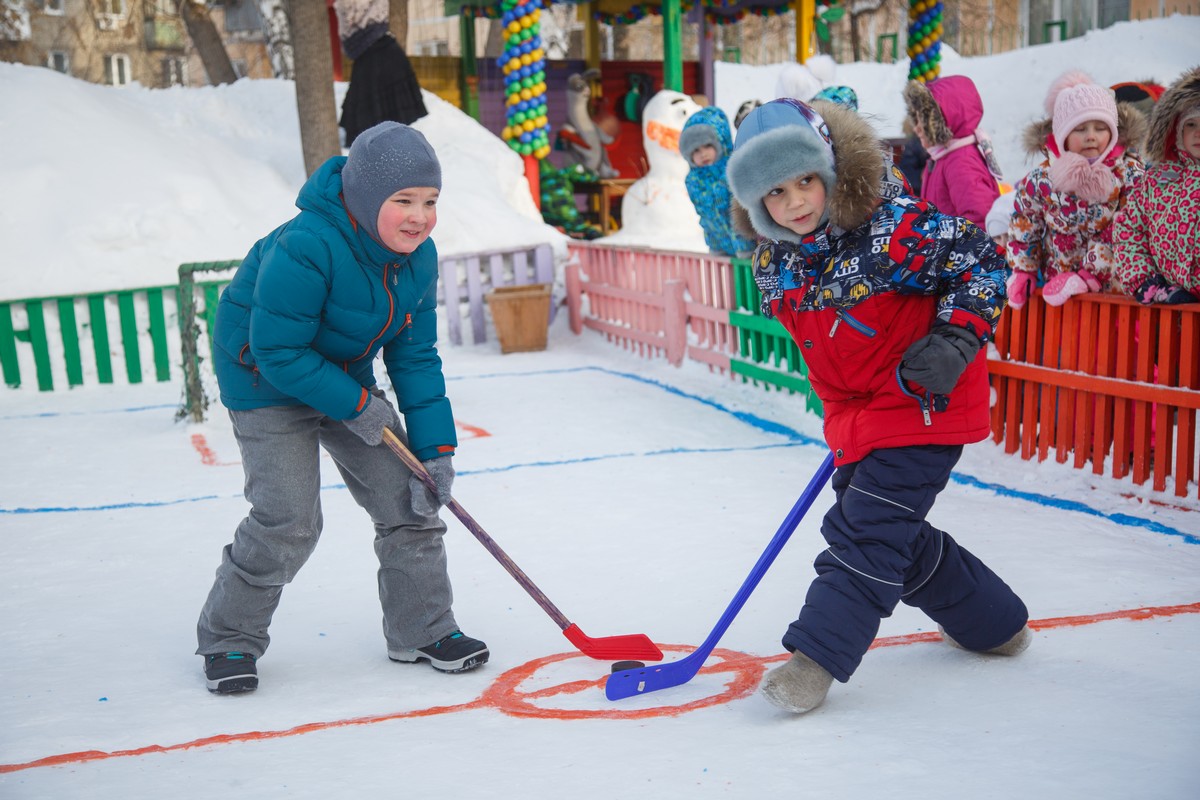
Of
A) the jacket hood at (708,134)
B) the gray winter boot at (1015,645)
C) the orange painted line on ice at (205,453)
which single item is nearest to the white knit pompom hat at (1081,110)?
the gray winter boot at (1015,645)

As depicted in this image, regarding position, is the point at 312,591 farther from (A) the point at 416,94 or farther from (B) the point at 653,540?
(A) the point at 416,94

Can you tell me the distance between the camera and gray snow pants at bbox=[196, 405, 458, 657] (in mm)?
3334

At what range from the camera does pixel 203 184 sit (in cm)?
1095

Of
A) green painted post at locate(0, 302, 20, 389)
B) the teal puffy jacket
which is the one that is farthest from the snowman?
the teal puffy jacket

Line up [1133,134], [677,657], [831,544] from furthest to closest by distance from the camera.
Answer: [1133,134] → [677,657] → [831,544]

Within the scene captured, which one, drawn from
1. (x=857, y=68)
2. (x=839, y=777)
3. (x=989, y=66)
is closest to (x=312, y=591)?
(x=839, y=777)

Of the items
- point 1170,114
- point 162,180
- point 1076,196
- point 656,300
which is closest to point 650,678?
point 1170,114

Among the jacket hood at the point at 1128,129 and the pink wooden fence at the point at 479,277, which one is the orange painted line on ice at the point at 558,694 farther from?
the pink wooden fence at the point at 479,277

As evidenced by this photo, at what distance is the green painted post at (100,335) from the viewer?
8.94 m

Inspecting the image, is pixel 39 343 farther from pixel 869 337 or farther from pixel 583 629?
pixel 869 337

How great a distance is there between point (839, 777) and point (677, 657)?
883 millimetres

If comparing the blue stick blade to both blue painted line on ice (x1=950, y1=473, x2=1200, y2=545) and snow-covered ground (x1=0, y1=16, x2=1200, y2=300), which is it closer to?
blue painted line on ice (x1=950, y1=473, x2=1200, y2=545)

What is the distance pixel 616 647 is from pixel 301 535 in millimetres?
923

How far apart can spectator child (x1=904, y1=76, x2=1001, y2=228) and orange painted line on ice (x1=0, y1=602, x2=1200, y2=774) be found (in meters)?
2.94
